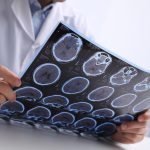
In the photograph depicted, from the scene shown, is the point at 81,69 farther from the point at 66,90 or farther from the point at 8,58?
the point at 8,58

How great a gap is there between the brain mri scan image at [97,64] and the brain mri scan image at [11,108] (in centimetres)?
18

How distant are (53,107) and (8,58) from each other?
287 mm

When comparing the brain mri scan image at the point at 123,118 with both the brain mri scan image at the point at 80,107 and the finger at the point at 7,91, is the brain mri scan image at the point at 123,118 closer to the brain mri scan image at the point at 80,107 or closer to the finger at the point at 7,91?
the brain mri scan image at the point at 80,107

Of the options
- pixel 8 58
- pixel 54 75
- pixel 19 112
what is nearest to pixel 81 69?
pixel 54 75

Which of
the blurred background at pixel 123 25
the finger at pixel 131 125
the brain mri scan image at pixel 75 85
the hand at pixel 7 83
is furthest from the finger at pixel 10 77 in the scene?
the blurred background at pixel 123 25

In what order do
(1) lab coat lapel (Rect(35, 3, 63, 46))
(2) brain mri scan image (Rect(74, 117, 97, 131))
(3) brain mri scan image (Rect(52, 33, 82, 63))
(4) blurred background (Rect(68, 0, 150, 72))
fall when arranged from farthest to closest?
(4) blurred background (Rect(68, 0, 150, 72)) < (1) lab coat lapel (Rect(35, 3, 63, 46)) < (2) brain mri scan image (Rect(74, 117, 97, 131)) < (3) brain mri scan image (Rect(52, 33, 82, 63))

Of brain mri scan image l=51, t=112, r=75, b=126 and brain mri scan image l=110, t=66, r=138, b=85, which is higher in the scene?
brain mri scan image l=110, t=66, r=138, b=85

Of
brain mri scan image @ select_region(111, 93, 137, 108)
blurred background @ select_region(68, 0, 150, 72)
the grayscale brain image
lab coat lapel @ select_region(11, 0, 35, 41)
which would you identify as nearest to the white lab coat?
lab coat lapel @ select_region(11, 0, 35, 41)

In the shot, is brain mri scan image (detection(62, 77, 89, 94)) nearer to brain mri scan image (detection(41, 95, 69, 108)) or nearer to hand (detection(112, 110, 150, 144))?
brain mri scan image (detection(41, 95, 69, 108))

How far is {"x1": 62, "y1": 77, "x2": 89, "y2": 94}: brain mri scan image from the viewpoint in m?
0.65

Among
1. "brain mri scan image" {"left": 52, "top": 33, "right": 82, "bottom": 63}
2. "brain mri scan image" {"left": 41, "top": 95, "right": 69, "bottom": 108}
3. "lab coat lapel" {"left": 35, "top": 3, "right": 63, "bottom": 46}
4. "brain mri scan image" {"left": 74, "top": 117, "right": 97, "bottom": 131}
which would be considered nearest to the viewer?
Result: "brain mri scan image" {"left": 52, "top": 33, "right": 82, "bottom": 63}

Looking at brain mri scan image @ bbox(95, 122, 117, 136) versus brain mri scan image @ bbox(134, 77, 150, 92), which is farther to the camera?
brain mri scan image @ bbox(95, 122, 117, 136)

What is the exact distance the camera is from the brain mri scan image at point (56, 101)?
69cm

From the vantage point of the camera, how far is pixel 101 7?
5.67 feet
